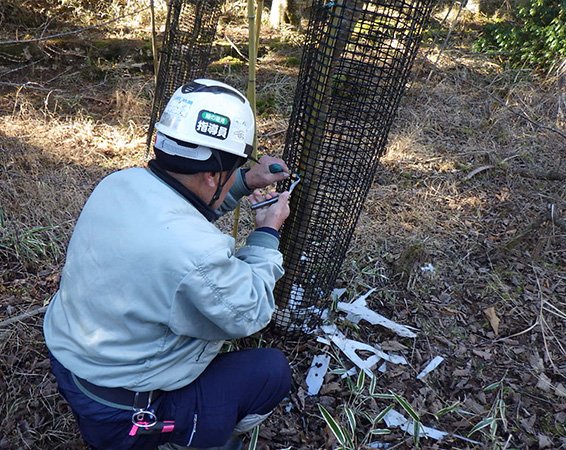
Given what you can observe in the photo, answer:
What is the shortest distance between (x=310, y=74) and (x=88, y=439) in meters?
1.78

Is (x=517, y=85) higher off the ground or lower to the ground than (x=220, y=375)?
higher

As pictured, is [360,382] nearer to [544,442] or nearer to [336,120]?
[544,442]

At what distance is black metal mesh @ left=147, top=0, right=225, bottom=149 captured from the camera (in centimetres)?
461

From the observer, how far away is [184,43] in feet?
15.7

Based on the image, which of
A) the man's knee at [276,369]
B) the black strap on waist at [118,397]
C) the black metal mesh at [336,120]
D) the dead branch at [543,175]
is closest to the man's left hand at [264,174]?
the black metal mesh at [336,120]

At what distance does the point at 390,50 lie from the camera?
6.50ft

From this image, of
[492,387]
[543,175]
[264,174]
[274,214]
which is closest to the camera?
[274,214]

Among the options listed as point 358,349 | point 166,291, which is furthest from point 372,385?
point 166,291

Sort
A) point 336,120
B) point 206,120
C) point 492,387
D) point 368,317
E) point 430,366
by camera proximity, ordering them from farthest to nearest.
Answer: point 368,317 < point 430,366 < point 492,387 < point 336,120 < point 206,120

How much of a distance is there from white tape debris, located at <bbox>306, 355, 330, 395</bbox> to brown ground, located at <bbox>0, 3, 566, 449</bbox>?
0.04m

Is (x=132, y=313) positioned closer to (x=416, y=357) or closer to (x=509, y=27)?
(x=416, y=357)

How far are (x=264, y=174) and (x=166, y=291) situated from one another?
915 millimetres

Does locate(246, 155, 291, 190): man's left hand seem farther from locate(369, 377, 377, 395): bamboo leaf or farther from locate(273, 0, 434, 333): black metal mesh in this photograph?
locate(369, 377, 377, 395): bamboo leaf

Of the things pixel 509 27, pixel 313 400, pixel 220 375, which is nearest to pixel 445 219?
pixel 313 400
